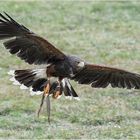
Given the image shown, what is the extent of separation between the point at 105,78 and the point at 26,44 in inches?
67.3

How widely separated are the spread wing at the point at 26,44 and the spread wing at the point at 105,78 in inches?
30.3

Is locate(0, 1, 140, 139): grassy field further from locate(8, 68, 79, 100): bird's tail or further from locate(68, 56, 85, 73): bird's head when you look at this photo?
locate(68, 56, 85, 73): bird's head

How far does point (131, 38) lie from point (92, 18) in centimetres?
263

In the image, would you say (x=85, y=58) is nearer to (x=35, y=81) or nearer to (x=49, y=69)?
(x=35, y=81)

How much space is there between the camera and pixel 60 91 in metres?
12.0

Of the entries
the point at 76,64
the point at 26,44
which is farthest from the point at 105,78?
the point at 26,44

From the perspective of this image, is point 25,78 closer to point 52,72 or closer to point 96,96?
point 52,72

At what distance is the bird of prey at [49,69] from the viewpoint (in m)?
11.5

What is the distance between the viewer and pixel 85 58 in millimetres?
18797

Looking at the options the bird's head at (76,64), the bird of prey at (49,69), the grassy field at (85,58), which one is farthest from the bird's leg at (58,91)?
the grassy field at (85,58)

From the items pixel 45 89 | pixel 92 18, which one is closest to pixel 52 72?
pixel 45 89

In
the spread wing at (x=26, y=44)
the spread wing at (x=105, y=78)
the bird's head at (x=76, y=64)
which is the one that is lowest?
the spread wing at (x=105, y=78)

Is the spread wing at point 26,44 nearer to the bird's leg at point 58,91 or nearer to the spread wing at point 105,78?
the bird's leg at point 58,91

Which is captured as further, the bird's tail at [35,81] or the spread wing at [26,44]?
the bird's tail at [35,81]
